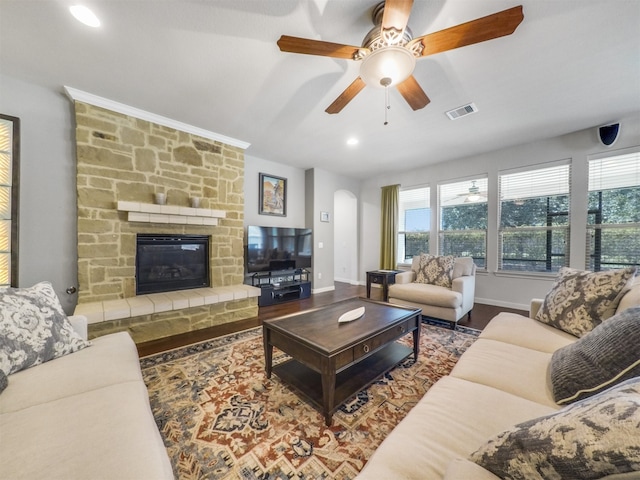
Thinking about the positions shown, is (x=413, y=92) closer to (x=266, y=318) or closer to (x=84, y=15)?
(x=84, y=15)

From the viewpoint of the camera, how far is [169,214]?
10.2ft

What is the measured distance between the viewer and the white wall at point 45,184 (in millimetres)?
2436

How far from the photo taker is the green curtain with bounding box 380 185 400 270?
5.42 meters

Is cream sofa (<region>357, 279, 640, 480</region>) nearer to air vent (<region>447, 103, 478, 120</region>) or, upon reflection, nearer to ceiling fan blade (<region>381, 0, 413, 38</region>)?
ceiling fan blade (<region>381, 0, 413, 38</region>)

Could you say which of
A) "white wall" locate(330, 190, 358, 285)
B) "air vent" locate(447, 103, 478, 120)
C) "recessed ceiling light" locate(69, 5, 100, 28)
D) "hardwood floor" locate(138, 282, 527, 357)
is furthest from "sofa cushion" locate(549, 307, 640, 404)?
"white wall" locate(330, 190, 358, 285)

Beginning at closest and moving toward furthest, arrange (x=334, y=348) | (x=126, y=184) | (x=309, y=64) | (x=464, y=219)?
(x=334, y=348) → (x=309, y=64) → (x=126, y=184) → (x=464, y=219)

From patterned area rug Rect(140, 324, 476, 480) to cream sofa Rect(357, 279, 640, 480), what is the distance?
0.53m

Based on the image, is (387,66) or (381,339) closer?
(387,66)

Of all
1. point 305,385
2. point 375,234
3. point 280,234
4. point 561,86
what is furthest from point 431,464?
point 375,234

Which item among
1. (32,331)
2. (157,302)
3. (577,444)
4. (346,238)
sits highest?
(346,238)

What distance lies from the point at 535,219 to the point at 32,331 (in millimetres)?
5656

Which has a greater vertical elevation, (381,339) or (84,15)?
(84,15)

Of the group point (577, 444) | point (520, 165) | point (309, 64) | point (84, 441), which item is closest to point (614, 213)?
point (520, 165)

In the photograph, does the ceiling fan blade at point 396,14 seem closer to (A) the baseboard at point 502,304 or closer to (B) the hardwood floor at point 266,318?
(B) the hardwood floor at point 266,318
